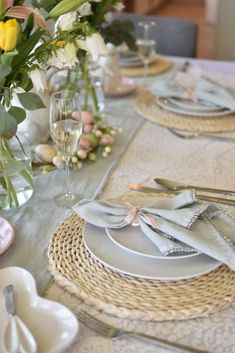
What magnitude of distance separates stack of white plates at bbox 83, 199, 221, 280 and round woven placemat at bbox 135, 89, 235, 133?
552 mm

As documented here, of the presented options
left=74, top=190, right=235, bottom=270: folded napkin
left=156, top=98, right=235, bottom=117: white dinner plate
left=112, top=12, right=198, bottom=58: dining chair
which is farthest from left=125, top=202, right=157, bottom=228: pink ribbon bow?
left=112, top=12, right=198, bottom=58: dining chair

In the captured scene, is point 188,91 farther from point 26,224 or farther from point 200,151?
point 26,224

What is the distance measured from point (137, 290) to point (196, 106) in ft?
2.46

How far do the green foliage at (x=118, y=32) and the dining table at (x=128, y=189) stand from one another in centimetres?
19

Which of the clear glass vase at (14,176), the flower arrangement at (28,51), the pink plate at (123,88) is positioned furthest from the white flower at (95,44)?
the pink plate at (123,88)

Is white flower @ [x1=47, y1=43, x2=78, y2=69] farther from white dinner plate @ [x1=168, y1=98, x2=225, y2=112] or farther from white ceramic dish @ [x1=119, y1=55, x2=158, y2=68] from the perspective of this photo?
white ceramic dish @ [x1=119, y1=55, x2=158, y2=68]

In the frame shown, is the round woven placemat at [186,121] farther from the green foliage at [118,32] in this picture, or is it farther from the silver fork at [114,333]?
the silver fork at [114,333]

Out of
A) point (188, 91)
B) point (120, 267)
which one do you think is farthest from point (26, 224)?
point (188, 91)

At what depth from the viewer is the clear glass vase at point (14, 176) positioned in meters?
0.89

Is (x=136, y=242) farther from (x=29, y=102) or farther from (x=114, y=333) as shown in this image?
(x=29, y=102)

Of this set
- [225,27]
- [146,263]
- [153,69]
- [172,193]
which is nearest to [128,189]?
[172,193]

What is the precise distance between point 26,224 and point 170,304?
13.7 inches

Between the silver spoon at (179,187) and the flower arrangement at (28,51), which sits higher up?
the flower arrangement at (28,51)

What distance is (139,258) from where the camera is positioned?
75cm
